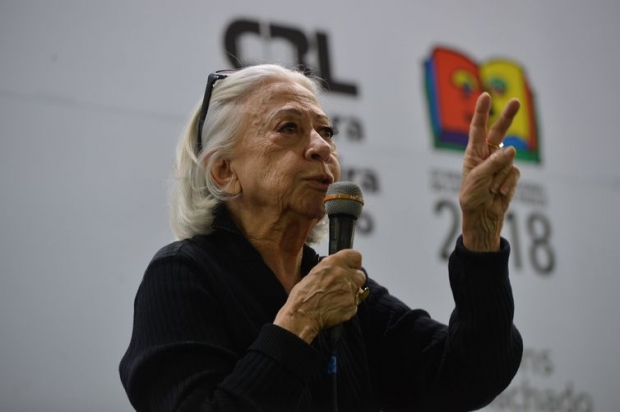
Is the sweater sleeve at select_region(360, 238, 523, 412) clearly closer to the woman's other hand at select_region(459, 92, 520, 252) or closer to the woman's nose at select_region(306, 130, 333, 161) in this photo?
the woman's other hand at select_region(459, 92, 520, 252)

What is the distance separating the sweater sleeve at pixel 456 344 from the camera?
136 cm

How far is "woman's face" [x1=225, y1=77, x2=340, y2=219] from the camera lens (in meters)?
1.43

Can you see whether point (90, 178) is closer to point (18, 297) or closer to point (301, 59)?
point (18, 297)

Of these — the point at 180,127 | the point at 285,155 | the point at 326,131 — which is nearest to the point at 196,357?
the point at 285,155

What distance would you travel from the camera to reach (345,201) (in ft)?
4.18

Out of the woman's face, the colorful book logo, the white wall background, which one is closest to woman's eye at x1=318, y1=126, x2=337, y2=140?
the woman's face

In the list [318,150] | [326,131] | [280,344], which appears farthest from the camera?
[326,131]

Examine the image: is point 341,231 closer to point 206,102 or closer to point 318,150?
point 318,150

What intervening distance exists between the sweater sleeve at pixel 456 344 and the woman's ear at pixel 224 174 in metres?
0.29

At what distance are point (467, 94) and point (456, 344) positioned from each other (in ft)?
5.66

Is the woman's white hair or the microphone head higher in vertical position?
the woman's white hair

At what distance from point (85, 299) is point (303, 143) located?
941 mm

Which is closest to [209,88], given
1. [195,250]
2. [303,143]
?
[303,143]

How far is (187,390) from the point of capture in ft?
3.89
